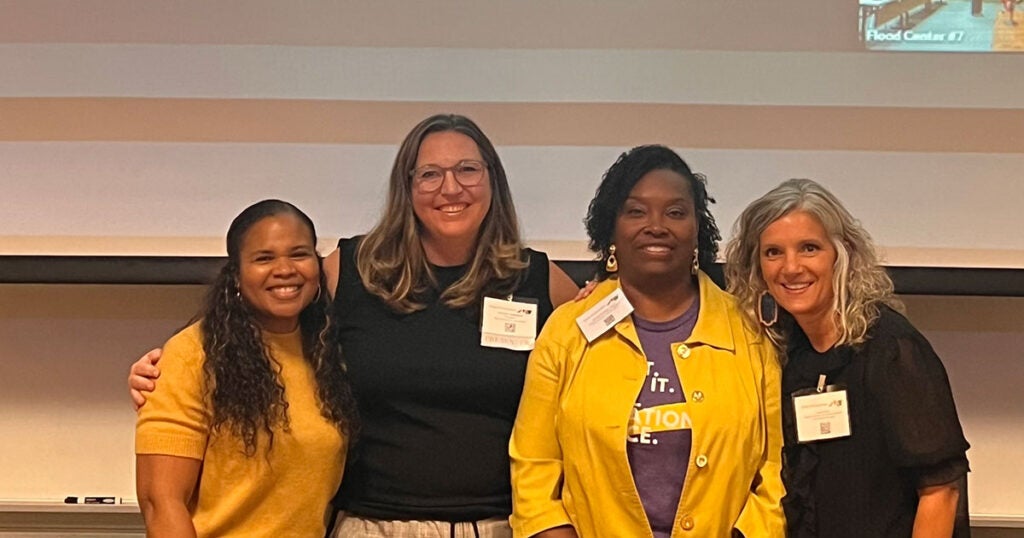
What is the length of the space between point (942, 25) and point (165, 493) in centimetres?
232

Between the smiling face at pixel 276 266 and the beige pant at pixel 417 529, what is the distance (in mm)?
488

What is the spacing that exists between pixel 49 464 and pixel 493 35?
6.67ft

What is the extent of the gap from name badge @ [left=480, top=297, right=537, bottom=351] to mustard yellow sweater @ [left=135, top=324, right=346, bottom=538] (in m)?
0.40

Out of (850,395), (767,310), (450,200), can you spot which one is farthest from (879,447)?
(450,200)

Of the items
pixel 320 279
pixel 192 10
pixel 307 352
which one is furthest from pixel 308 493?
pixel 192 10

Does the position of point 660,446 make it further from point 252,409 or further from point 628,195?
point 252,409

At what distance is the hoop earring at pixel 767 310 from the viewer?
1.94 m

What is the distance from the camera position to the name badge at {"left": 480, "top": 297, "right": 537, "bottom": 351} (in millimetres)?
2045

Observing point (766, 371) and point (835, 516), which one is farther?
point (766, 371)

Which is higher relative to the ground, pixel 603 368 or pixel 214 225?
pixel 214 225

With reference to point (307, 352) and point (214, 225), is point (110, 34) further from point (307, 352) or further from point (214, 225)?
point (307, 352)

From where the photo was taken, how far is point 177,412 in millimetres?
1772

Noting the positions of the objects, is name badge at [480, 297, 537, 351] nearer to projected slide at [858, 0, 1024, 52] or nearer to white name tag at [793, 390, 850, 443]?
white name tag at [793, 390, 850, 443]

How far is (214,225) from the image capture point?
272 centimetres
